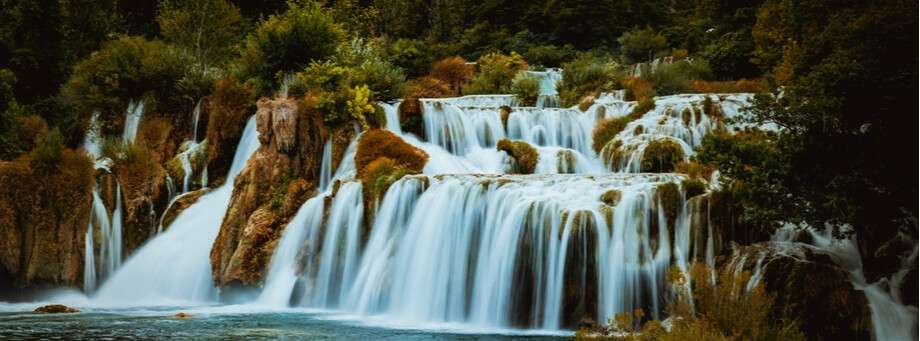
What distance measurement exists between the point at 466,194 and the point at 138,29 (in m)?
28.6

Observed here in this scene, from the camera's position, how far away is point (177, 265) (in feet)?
56.7

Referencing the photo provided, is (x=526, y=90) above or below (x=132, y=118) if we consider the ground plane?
above

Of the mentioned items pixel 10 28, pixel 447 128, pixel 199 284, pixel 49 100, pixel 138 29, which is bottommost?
pixel 199 284

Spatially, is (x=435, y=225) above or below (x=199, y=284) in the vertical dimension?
above

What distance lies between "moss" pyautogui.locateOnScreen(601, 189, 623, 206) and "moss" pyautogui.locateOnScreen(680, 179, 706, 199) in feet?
3.14

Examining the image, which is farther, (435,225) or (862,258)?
(435,225)

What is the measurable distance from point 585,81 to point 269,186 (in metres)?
12.6

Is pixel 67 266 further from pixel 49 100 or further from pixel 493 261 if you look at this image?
pixel 493 261

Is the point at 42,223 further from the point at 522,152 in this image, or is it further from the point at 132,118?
the point at 522,152

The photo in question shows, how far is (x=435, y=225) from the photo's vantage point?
13.4m

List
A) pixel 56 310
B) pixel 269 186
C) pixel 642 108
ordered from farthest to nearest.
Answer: pixel 642 108
pixel 269 186
pixel 56 310

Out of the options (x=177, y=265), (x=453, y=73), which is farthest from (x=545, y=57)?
(x=177, y=265)

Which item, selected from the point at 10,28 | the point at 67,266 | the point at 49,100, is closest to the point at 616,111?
the point at 67,266

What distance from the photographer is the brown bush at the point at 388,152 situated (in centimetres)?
1666
